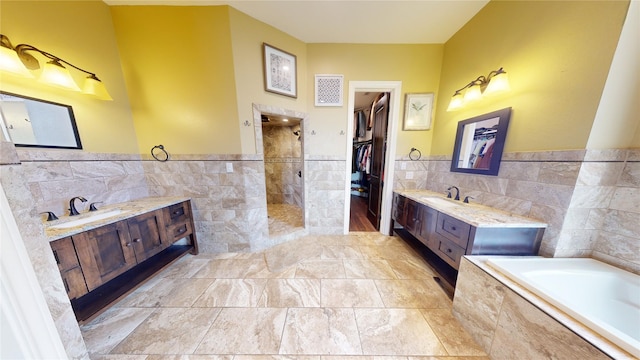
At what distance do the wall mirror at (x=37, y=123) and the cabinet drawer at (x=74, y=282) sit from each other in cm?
103

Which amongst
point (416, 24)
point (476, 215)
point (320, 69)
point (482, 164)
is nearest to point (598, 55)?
point (482, 164)

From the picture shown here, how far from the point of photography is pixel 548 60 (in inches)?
51.1

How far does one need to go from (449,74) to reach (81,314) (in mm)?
4311

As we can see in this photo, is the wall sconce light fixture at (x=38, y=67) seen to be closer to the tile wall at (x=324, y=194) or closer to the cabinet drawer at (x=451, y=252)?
the tile wall at (x=324, y=194)

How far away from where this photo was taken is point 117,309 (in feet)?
4.78

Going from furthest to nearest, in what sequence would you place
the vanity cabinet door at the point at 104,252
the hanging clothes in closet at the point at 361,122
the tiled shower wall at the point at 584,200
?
the hanging clothes in closet at the point at 361,122
the vanity cabinet door at the point at 104,252
the tiled shower wall at the point at 584,200

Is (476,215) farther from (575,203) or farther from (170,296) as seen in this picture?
(170,296)

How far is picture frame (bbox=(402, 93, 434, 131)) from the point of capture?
95.8 inches

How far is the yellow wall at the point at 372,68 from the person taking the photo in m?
2.36

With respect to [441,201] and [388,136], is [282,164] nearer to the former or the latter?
[388,136]

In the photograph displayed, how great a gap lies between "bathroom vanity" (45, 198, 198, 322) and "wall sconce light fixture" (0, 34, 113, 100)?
42.6 inches

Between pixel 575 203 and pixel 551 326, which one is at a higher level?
pixel 575 203

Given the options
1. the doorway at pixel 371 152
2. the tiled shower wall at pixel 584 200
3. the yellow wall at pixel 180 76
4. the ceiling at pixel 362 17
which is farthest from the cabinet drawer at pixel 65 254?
the tiled shower wall at pixel 584 200

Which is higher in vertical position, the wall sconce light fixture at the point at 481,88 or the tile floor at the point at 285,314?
the wall sconce light fixture at the point at 481,88
